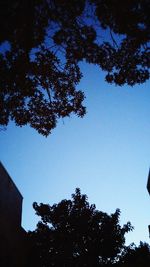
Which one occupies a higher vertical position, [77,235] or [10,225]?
[77,235]

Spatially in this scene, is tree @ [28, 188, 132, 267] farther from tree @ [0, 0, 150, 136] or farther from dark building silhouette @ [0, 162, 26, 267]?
tree @ [0, 0, 150, 136]

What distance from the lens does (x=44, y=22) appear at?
1051 centimetres

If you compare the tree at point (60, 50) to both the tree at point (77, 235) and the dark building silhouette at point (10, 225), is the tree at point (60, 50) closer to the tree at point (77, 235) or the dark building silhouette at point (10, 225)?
the dark building silhouette at point (10, 225)

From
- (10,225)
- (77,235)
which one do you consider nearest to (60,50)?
(10,225)

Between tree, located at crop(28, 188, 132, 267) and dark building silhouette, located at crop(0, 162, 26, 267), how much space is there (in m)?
8.37

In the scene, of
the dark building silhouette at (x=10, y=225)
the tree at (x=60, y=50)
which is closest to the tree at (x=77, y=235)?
the dark building silhouette at (x=10, y=225)

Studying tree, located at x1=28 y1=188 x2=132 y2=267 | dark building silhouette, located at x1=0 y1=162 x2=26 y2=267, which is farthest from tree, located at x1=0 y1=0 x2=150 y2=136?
tree, located at x1=28 y1=188 x2=132 y2=267

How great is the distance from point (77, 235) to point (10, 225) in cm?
1352

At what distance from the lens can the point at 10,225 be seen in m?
15.6

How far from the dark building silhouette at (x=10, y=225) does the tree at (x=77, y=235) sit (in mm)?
8368

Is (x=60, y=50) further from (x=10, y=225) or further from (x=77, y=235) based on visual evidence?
(x=77, y=235)

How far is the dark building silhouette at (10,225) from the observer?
14.1 meters

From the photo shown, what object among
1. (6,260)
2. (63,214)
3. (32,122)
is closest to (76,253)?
(63,214)

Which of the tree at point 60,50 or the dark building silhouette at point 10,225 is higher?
the tree at point 60,50
